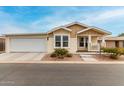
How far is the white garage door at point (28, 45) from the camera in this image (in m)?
26.2

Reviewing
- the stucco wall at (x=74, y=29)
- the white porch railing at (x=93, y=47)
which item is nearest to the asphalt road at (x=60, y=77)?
the white porch railing at (x=93, y=47)

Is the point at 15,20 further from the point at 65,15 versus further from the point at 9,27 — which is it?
the point at 65,15

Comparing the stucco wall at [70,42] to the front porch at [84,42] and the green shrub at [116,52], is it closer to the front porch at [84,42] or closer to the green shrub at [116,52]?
the front porch at [84,42]

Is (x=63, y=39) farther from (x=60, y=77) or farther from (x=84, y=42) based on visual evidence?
(x=60, y=77)

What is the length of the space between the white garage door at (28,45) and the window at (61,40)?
2.48m

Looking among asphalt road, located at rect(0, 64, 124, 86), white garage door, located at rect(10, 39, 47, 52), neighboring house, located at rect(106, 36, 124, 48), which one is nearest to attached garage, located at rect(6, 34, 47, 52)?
white garage door, located at rect(10, 39, 47, 52)

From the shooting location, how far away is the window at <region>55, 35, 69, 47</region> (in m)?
24.1
